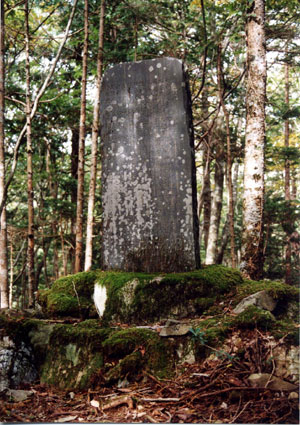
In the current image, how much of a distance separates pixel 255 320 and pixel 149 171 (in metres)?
1.95

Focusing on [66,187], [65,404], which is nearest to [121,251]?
[65,404]

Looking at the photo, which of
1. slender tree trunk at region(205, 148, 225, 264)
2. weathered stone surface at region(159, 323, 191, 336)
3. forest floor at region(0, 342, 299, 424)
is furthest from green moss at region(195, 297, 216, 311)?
slender tree trunk at region(205, 148, 225, 264)

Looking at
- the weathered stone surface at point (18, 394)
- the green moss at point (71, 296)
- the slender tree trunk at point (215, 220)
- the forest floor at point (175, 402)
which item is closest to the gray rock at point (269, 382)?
the forest floor at point (175, 402)

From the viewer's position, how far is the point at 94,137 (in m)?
5.48

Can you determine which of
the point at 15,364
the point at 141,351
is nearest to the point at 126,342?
the point at 141,351

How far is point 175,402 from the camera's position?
224 centimetres

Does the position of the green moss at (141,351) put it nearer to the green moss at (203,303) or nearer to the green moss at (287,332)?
the green moss at (203,303)

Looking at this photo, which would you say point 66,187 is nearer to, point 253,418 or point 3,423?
point 3,423

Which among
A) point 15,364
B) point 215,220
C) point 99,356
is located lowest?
point 15,364

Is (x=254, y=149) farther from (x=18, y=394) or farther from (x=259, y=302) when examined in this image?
(x=18, y=394)

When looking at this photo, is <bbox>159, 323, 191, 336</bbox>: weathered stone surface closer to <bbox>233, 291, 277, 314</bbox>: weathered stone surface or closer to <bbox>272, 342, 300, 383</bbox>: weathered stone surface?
→ <bbox>233, 291, 277, 314</bbox>: weathered stone surface

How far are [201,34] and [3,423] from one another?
6.82 meters

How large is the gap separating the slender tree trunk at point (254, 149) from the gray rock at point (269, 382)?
2.80 meters

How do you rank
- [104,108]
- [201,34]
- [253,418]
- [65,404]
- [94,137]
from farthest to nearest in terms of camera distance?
[201,34]
[94,137]
[104,108]
[65,404]
[253,418]
